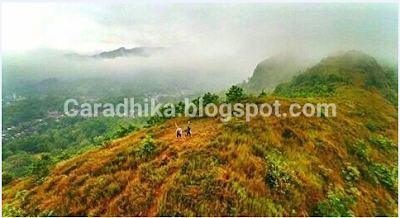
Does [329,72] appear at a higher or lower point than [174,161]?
higher

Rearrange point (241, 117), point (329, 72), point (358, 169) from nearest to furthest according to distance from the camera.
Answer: point (358, 169) → point (241, 117) → point (329, 72)

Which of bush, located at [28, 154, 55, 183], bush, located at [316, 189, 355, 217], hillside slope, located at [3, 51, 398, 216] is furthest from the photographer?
bush, located at [28, 154, 55, 183]

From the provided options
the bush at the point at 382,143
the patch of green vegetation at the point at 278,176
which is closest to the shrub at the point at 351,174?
the patch of green vegetation at the point at 278,176

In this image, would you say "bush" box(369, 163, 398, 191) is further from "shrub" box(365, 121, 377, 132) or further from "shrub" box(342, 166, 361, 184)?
"shrub" box(365, 121, 377, 132)

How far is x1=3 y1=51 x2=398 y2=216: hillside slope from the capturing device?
436 inches

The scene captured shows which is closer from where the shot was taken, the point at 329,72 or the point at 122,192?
the point at 122,192

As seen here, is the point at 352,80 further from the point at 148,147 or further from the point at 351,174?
the point at 148,147

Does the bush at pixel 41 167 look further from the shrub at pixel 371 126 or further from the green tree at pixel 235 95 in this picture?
the shrub at pixel 371 126

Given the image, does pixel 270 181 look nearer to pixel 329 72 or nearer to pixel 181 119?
pixel 181 119

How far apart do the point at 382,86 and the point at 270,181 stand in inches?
2516

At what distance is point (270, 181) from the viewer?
1241 cm

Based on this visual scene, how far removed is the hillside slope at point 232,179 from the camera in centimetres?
1107

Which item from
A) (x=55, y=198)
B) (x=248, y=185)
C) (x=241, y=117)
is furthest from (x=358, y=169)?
(x=55, y=198)

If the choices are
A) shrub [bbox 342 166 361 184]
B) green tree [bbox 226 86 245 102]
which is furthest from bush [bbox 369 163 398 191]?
green tree [bbox 226 86 245 102]
